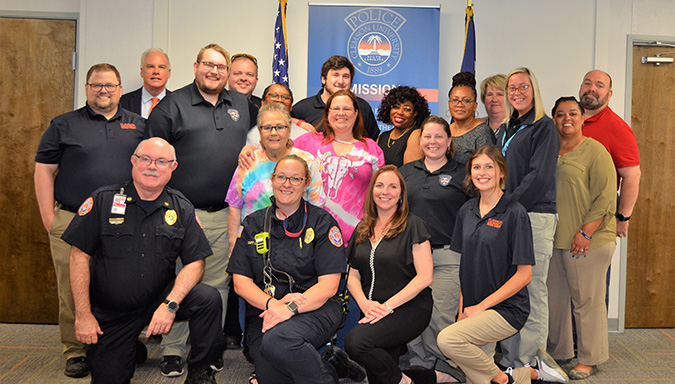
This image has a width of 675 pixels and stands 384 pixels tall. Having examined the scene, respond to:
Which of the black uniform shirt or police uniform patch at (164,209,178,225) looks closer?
the black uniform shirt

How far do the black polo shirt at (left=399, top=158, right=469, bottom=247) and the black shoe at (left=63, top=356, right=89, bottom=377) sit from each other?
221cm

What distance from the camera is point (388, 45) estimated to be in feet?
15.8

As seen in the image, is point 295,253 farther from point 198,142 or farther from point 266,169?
point 198,142

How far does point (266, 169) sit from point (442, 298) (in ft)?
4.31

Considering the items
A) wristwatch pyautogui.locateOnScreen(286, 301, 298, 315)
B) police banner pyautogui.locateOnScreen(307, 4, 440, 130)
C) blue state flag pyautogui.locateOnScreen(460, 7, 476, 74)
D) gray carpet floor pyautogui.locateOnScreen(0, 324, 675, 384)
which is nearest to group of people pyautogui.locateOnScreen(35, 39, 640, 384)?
wristwatch pyautogui.locateOnScreen(286, 301, 298, 315)

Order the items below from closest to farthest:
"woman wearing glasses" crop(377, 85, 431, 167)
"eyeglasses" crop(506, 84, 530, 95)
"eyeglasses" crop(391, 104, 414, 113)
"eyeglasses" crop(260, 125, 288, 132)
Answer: "eyeglasses" crop(260, 125, 288, 132), "eyeglasses" crop(506, 84, 530, 95), "woman wearing glasses" crop(377, 85, 431, 167), "eyeglasses" crop(391, 104, 414, 113)

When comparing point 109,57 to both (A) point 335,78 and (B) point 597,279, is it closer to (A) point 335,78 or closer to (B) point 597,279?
(A) point 335,78

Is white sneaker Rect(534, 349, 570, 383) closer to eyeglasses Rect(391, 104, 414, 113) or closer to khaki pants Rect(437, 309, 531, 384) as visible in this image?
khaki pants Rect(437, 309, 531, 384)

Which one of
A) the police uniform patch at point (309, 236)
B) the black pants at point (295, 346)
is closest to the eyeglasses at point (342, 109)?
the police uniform patch at point (309, 236)

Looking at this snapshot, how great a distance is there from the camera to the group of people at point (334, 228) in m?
2.93

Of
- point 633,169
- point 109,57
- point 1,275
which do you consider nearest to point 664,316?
point 633,169

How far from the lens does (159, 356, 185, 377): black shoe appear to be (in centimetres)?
338

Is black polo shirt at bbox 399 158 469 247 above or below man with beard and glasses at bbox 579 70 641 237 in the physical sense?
below

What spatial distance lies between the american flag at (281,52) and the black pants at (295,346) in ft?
7.78
